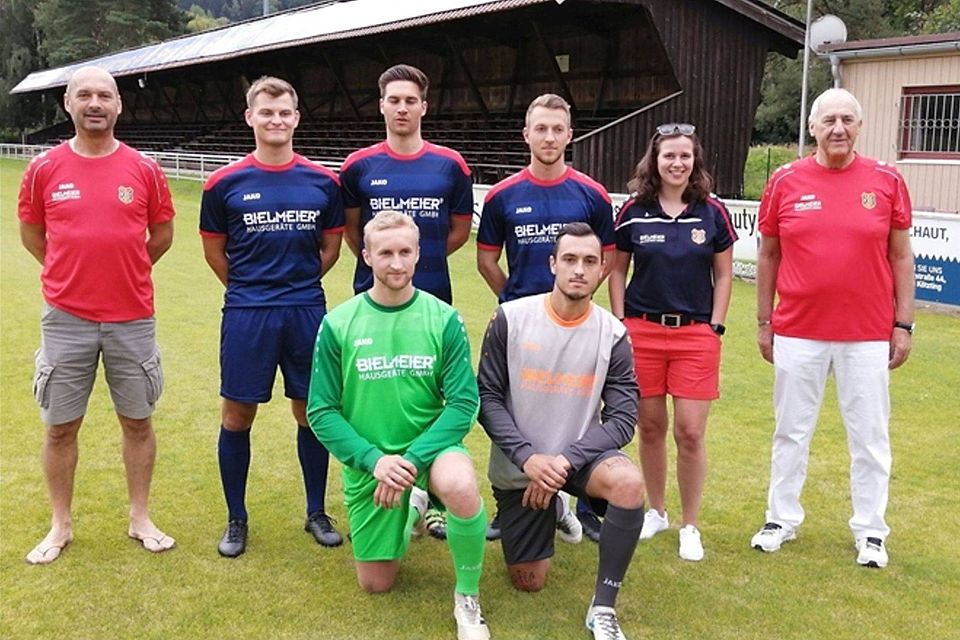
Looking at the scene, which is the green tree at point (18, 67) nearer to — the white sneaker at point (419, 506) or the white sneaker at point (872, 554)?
the white sneaker at point (419, 506)

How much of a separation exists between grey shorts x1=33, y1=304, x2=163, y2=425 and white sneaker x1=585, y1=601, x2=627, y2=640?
6.90 feet

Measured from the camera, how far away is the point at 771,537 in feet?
14.2

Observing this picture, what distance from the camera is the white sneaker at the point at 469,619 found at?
3458 millimetres

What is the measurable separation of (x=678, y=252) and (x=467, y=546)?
1.55 meters

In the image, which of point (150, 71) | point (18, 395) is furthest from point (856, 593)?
point (150, 71)

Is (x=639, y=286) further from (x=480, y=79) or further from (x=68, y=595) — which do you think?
(x=480, y=79)

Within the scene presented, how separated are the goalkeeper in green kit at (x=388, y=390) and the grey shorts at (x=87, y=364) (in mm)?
894

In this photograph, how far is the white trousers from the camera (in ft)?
13.7

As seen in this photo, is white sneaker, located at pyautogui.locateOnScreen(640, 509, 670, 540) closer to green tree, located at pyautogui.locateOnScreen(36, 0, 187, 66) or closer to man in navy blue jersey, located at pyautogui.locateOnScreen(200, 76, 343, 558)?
man in navy blue jersey, located at pyautogui.locateOnScreen(200, 76, 343, 558)

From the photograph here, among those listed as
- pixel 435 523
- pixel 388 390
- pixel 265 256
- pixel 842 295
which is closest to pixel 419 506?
pixel 435 523

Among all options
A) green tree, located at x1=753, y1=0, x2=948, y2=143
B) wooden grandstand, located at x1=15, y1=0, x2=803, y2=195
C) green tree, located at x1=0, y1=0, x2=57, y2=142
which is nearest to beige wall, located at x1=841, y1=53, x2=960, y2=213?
wooden grandstand, located at x1=15, y1=0, x2=803, y2=195

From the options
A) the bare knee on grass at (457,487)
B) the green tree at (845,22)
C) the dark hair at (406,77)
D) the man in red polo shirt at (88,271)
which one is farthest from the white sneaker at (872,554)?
the green tree at (845,22)

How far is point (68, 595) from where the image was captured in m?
3.82

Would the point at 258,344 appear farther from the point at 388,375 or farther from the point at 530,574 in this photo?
the point at 530,574
